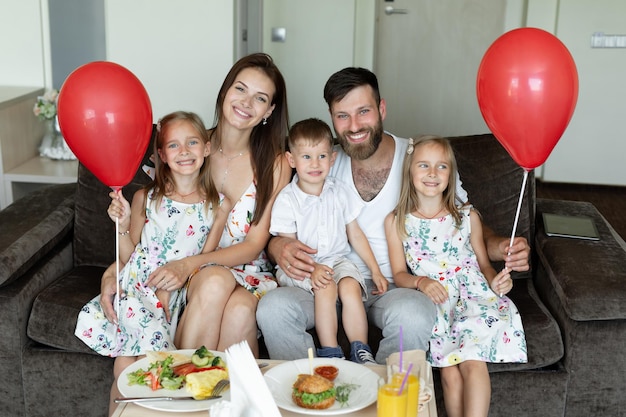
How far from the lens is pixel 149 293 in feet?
7.66

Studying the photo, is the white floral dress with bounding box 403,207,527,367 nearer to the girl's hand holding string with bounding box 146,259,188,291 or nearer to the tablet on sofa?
the tablet on sofa

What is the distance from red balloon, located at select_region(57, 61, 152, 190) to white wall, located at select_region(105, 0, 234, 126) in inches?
60.6

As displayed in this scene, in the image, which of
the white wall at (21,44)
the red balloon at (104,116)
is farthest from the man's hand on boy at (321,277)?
the white wall at (21,44)

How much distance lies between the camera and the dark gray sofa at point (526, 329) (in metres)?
2.27

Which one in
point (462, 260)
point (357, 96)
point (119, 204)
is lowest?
point (462, 260)

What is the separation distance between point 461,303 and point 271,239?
652 millimetres

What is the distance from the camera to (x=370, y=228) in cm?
255

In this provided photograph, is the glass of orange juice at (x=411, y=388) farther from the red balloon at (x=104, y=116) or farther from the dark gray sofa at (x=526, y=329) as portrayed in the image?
the red balloon at (x=104, y=116)

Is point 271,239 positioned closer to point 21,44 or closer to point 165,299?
point 165,299

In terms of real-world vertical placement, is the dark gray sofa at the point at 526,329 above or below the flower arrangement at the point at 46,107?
below

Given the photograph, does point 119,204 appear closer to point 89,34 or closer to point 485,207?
point 485,207

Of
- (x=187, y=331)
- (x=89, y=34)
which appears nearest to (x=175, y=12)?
(x=89, y=34)

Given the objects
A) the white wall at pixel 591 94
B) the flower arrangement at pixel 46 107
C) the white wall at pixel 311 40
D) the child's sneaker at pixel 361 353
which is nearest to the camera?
the child's sneaker at pixel 361 353

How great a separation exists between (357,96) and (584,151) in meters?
3.43
